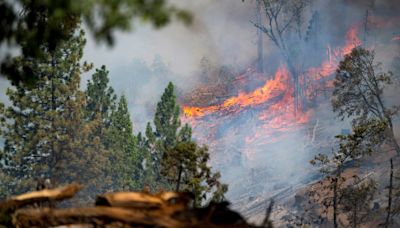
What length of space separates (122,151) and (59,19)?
37.4m

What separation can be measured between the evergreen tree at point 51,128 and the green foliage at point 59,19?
1184 inches

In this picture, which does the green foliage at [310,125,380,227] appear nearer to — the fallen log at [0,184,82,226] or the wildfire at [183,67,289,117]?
the fallen log at [0,184,82,226]

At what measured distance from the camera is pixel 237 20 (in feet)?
314

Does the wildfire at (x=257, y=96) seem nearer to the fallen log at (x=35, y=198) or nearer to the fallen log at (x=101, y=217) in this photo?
the fallen log at (x=35, y=198)

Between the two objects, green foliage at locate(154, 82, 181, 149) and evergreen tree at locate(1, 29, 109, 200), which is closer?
evergreen tree at locate(1, 29, 109, 200)

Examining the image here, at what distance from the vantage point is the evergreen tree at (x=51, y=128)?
3688cm

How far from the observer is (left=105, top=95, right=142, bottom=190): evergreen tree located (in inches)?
1662

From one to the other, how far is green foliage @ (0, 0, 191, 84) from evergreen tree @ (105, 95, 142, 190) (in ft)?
112

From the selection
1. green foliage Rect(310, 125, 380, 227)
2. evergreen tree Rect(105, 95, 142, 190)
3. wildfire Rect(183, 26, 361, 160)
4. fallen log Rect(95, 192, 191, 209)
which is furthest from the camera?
wildfire Rect(183, 26, 361, 160)

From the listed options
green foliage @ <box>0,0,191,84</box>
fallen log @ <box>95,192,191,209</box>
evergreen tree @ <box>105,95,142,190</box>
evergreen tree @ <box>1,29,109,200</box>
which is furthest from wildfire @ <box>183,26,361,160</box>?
fallen log @ <box>95,192,191,209</box>

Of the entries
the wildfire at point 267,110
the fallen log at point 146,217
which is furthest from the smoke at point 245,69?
the fallen log at point 146,217

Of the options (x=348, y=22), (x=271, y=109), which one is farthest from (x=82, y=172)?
(x=348, y=22)

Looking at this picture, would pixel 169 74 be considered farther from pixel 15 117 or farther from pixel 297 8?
pixel 15 117

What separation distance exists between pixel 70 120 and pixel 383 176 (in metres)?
24.3
